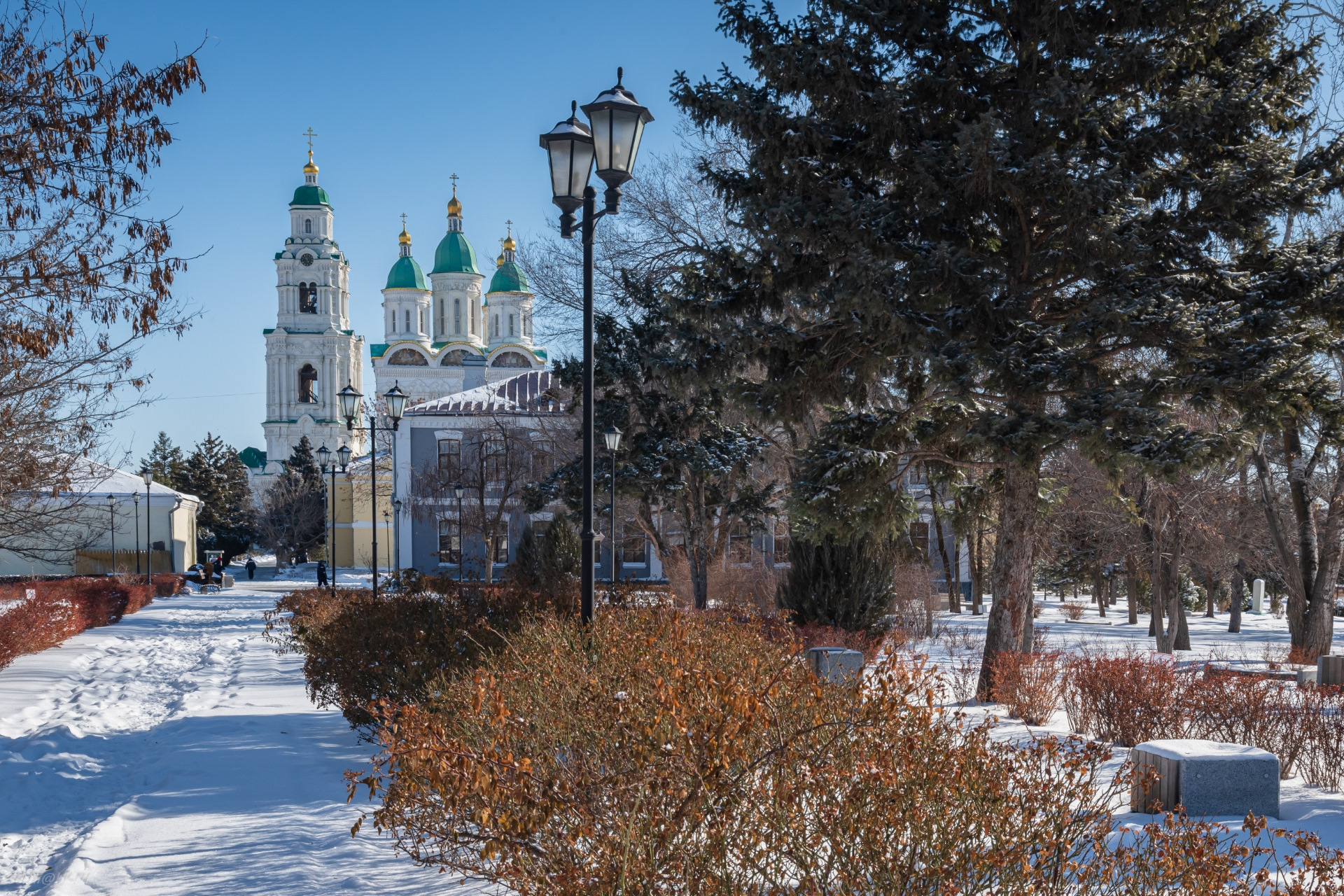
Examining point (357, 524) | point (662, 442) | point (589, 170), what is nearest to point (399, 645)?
point (589, 170)

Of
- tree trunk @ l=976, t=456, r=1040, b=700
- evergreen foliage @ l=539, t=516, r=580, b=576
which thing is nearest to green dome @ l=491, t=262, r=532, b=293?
evergreen foliage @ l=539, t=516, r=580, b=576

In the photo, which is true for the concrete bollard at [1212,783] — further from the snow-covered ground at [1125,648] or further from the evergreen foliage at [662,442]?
the evergreen foliage at [662,442]

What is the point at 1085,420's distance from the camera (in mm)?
9797

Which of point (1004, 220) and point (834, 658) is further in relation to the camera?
point (1004, 220)

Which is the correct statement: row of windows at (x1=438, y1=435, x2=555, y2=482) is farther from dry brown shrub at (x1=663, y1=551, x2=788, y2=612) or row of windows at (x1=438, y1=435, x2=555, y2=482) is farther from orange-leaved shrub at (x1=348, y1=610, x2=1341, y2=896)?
orange-leaved shrub at (x1=348, y1=610, x2=1341, y2=896)

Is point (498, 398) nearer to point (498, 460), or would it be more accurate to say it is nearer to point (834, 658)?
point (498, 460)

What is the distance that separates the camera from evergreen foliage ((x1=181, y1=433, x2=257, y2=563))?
6253cm

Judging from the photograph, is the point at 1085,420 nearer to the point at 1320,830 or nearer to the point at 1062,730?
the point at 1062,730

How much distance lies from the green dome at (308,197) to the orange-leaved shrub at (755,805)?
79.2 m

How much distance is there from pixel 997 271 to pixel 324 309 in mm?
73055

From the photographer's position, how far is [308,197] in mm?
77062

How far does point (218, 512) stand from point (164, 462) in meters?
16.5

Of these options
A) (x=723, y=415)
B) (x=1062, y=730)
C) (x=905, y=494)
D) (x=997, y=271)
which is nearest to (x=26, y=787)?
(x=1062, y=730)

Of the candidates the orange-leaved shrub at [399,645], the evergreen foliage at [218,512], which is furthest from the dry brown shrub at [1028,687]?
the evergreen foliage at [218,512]
